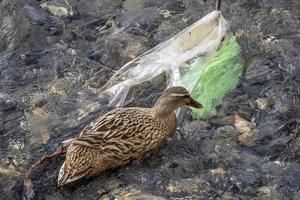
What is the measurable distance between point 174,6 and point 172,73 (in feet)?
4.86

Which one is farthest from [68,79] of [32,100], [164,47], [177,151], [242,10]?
[242,10]

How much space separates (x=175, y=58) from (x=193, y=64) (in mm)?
237

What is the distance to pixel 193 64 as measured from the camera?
8086 millimetres

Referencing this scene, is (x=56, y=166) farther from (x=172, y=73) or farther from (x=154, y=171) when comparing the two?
(x=172, y=73)

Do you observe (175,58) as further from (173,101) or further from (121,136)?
(121,136)

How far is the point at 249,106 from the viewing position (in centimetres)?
759

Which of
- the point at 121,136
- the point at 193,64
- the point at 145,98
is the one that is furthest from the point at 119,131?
the point at 193,64

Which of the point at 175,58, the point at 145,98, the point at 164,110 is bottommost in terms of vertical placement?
the point at 145,98

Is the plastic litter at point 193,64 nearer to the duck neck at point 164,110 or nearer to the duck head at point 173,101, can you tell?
the duck head at point 173,101

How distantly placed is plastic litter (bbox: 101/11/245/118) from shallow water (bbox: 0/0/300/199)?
0.44ft

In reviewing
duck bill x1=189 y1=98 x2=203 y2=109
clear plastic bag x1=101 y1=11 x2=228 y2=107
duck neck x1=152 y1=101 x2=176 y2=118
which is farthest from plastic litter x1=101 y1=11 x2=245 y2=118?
duck neck x1=152 y1=101 x2=176 y2=118

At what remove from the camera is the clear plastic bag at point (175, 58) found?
26.1ft

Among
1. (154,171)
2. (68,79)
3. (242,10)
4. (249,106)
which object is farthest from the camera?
(242,10)

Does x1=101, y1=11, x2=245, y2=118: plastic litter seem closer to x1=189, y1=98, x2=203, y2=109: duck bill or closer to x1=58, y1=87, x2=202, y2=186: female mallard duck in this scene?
x1=189, y1=98, x2=203, y2=109: duck bill
